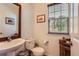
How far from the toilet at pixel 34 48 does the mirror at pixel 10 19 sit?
0.52 ft

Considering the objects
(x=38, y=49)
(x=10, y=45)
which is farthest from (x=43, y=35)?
(x=10, y=45)

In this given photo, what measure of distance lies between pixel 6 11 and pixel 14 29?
0.22 meters

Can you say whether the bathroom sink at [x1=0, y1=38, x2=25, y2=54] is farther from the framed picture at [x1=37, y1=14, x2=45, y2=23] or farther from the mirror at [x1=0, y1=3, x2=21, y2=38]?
the framed picture at [x1=37, y1=14, x2=45, y2=23]

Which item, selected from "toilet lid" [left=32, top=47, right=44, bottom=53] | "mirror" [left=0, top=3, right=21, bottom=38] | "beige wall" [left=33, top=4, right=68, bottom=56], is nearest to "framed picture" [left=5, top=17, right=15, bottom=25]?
"mirror" [left=0, top=3, right=21, bottom=38]

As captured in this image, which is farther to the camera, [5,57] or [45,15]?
[45,15]

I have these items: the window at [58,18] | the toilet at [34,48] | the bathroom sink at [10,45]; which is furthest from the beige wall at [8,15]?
the window at [58,18]

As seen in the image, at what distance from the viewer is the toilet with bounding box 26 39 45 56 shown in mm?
1274

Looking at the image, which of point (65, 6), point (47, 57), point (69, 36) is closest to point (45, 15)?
point (65, 6)

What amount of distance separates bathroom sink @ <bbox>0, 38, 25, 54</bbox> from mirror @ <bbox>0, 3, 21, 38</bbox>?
3.1 inches

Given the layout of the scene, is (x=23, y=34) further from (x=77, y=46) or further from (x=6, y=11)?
(x=77, y=46)

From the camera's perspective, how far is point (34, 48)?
1.32 meters

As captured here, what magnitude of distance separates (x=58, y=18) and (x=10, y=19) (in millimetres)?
557

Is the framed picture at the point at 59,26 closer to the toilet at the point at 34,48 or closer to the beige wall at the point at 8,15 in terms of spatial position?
the toilet at the point at 34,48

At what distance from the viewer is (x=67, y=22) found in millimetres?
1277
